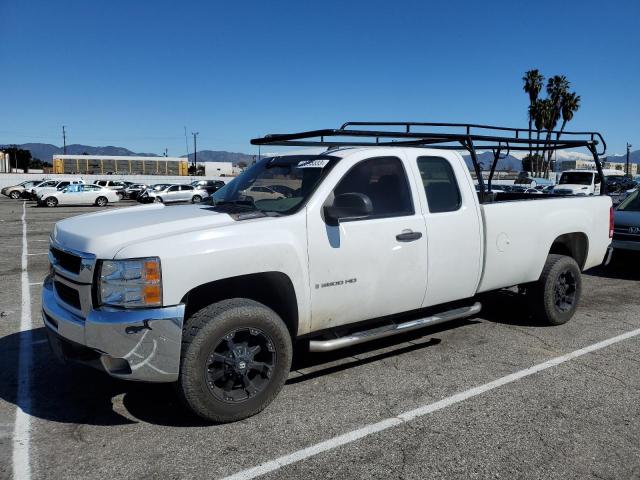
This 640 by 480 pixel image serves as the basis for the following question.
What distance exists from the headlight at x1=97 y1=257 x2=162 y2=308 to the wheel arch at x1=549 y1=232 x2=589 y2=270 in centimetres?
469

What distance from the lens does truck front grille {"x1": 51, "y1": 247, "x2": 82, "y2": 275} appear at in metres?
3.55

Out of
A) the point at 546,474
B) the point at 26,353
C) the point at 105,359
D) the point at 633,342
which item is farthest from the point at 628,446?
the point at 26,353

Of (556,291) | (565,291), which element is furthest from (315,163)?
(565,291)

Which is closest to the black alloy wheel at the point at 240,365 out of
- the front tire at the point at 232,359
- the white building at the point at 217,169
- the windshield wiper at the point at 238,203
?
the front tire at the point at 232,359

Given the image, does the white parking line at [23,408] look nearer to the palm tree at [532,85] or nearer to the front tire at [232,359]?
the front tire at [232,359]

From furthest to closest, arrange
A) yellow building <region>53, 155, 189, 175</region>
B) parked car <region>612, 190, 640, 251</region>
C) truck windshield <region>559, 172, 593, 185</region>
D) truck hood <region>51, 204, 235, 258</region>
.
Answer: yellow building <region>53, 155, 189, 175</region> → truck windshield <region>559, 172, 593, 185</region> → parked car <region>612, 190, 640, 251</region> → truck hood <region>51, 204, 235, 258</region>

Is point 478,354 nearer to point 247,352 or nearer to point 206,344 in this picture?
point 247,352

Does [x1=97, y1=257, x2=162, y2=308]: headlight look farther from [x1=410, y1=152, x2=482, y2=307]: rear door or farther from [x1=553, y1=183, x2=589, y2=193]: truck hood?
[x1=553, y1=183, x2=589, y2=193]: truck hood

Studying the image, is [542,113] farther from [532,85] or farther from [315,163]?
[315,163]

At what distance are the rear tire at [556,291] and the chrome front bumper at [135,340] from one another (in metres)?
4.05

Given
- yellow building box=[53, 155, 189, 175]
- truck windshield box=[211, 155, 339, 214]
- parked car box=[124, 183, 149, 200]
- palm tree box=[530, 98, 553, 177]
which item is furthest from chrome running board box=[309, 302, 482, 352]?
yellow building box=[53, 155, 189, 175]

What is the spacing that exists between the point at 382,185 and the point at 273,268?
1.30 metres

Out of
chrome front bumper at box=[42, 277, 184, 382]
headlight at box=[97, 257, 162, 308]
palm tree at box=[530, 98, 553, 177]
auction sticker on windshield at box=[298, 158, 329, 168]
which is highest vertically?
palm tree at box=[530, 98, 553, 177]

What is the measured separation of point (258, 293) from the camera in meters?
3.99
